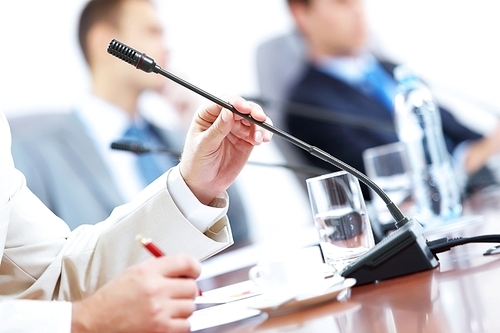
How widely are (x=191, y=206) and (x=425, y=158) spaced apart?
1.10 meters

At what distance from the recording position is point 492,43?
443 centimetres

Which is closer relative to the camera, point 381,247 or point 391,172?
point 381,247

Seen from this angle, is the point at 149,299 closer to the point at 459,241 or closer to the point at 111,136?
the point at 459,241

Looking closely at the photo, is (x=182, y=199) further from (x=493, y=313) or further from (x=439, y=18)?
(x=439, y=18)

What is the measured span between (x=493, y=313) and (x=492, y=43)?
4.11 metres

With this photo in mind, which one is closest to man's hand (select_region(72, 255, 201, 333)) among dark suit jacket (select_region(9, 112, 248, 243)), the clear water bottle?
the clear water bottle

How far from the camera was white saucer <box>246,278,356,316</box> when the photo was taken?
86 centimetres

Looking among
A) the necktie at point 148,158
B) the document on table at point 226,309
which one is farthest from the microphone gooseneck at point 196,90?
the necktie at point 148,158

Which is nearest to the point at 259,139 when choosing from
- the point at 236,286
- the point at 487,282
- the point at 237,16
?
the point at 236,286

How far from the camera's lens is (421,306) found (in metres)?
0.76

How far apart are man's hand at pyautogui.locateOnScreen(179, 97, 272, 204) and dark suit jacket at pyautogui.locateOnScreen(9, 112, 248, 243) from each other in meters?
1.98

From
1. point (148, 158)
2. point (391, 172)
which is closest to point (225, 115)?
point (391, 172)

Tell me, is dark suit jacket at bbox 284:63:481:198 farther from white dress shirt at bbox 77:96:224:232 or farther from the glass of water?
the glass of water

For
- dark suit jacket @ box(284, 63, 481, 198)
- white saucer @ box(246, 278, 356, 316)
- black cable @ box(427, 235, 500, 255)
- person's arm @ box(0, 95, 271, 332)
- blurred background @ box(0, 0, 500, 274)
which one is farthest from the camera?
dark suit jacket @ box(284, 63, 481, 198)
